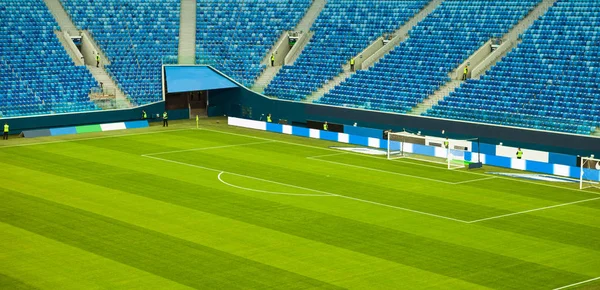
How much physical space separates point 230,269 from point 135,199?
11081 mm

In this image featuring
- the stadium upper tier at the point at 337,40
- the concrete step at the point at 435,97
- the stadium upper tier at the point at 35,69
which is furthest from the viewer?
the stadium upper tier at the point at 337,40

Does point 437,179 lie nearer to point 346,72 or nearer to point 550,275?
point 550,275

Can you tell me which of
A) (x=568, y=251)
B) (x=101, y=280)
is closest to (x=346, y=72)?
(x=568, y=251)

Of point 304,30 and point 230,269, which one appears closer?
point 230,269

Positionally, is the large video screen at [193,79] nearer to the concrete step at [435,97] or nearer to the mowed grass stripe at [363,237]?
the concrete step at [435,97]

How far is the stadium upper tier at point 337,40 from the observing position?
63375 mm

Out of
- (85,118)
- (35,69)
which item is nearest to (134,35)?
(35,69)

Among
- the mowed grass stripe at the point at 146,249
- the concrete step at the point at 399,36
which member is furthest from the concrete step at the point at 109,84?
the mowed grass stripe at the point at 146,249

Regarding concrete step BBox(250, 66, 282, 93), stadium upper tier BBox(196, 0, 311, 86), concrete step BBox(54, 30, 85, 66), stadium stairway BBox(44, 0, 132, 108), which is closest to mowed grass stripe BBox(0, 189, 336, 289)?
stadium stairway BBox(44, 0, 132, 108)

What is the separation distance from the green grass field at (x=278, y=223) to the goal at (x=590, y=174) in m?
1.35

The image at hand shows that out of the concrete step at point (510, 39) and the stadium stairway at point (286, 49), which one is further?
the stadium stairway at point (286, 49)

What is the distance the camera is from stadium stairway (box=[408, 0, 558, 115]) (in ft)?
184

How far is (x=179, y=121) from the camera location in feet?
209

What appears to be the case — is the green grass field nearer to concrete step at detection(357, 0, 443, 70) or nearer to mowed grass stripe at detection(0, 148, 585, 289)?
mowed grass stripe at detection(0, 148, 585, 289)
